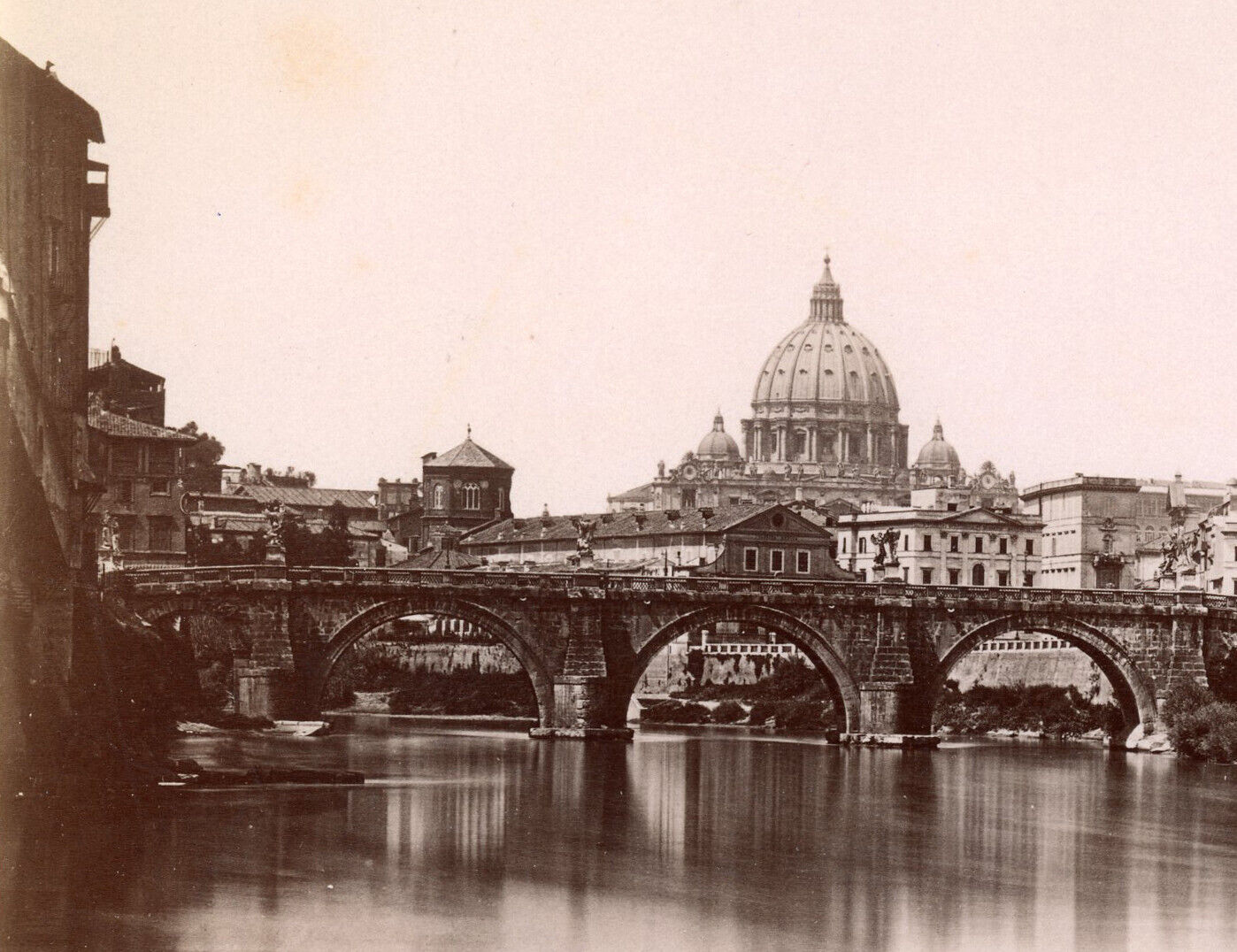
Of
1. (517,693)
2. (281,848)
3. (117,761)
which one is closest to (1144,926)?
(281,848)

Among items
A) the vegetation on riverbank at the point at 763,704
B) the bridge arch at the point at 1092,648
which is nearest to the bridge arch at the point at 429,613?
the bridge arch at the point at 1092,648

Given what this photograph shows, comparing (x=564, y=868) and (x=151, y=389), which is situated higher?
(x=151, y=389)

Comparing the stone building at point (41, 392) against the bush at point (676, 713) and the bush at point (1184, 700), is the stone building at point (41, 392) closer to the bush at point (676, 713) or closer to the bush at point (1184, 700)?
the bush at point (1184, 700)

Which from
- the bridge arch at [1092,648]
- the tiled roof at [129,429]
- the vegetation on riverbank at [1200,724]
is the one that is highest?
the tiled roof at [129,429]

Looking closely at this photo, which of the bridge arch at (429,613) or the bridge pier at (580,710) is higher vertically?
the bridge arch at (429,613)

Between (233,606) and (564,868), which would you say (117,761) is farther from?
(233,606)

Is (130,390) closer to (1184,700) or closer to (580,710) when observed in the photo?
(580,710)

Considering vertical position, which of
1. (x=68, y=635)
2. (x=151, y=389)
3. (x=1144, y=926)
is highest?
(x=151, y=389)
